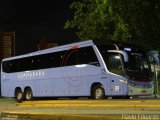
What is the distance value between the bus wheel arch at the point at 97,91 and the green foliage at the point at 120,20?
653cm

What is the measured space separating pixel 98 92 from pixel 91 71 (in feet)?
3.39

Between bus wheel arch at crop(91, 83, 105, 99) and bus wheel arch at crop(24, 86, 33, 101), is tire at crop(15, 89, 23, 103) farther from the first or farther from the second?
bus wheel arch at crop(91, 83, 105, 99)

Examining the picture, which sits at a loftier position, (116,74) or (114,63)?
(114,63)

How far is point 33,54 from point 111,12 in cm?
543

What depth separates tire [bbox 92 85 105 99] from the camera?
21.2 meters

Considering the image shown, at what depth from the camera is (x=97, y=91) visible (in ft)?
71.2

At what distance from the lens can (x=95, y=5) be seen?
3272cm

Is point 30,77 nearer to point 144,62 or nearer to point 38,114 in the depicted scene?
point 144,62

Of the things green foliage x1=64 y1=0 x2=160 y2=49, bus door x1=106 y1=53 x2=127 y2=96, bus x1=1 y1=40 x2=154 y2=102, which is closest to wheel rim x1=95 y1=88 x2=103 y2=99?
bus x1=1 y1=40 x2=154 y2=102

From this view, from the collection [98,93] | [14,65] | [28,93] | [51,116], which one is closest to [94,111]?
[51,116]

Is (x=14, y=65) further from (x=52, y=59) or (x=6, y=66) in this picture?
(x=52, y=59)

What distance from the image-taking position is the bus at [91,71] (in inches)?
816

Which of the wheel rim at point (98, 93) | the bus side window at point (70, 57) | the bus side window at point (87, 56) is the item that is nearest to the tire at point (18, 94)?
the bus side window at point (70, 57)

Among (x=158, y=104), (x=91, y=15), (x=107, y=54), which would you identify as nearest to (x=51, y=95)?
(x=107, y=54)
